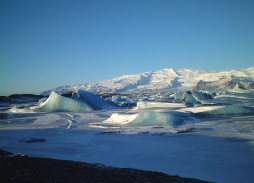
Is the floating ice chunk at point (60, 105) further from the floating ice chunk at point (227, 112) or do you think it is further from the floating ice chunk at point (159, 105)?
the floating ice chunk at point (227, 112)

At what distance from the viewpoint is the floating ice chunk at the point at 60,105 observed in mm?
13938

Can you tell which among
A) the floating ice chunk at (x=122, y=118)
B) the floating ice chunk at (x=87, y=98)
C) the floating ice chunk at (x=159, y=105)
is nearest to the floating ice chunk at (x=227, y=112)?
the floating ice chunk at (x=122, y=118)

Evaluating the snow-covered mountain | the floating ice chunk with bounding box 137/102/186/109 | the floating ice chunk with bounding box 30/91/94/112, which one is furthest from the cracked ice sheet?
the snow-covered mountain

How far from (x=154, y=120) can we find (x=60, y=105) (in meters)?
9.10

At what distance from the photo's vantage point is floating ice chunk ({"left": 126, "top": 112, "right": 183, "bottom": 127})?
6914 mm

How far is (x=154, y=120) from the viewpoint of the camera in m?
7.04

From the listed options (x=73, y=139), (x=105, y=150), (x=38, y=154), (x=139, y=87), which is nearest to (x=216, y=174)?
(x=105, y=150)

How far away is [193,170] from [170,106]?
10.3 m

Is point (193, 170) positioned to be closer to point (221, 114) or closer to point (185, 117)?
point (185, 117)

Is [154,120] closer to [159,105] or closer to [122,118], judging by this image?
[122,118]

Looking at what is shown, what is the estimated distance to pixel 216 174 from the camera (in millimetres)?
2660

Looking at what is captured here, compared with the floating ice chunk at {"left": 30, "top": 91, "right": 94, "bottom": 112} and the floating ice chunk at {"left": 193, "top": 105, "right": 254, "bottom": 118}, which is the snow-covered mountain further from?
the floating ice chunk at {"left": 193, "top": 105, "right": 254, "bottom": 118}

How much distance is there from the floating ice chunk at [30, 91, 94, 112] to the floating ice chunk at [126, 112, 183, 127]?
7.77m

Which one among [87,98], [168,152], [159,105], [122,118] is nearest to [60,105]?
[87,98]
